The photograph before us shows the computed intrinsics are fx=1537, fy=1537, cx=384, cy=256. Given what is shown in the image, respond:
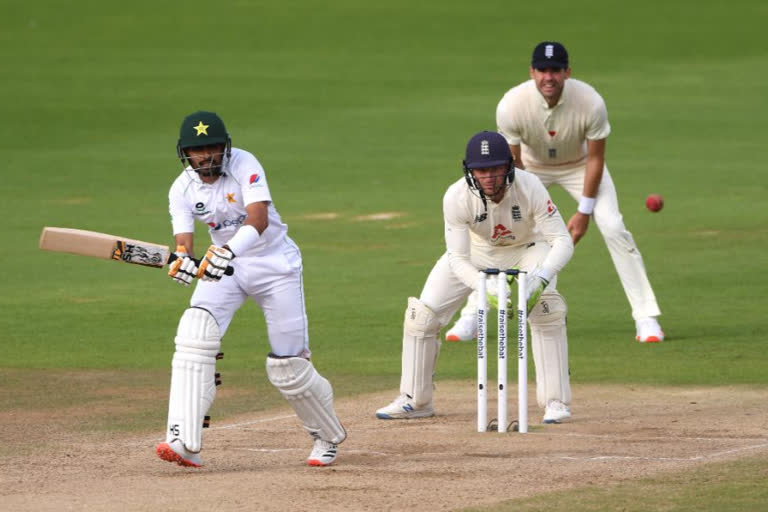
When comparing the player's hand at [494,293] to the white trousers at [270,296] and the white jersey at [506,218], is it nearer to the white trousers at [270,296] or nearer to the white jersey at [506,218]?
the white jersey at [506,218]

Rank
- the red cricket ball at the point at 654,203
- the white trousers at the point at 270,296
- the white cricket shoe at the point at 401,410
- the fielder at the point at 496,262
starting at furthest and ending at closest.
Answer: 1. the red cricket ball at the point at 654,203
2. the white cricket shoe at the point at 401,410
3. the fielder at the point at 496,262
4. the white trousers at the point at 270,296

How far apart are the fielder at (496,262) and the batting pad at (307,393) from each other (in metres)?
1.33

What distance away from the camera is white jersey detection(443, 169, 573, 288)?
27.8 feet

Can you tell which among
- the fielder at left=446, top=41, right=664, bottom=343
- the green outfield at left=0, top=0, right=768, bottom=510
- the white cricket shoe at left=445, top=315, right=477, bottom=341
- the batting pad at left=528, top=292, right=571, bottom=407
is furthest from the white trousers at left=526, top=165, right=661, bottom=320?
the batting pad at left=528, top=292, right=571, bottom=407

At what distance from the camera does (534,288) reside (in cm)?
815

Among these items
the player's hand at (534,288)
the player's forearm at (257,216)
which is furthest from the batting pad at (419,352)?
the player's forearm at (257,216)

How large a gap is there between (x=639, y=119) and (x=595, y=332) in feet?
46.4

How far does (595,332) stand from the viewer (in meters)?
11.5

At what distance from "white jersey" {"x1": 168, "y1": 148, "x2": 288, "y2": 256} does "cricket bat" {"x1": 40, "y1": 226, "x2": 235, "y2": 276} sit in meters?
0.30

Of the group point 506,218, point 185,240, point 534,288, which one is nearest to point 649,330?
point 506,218

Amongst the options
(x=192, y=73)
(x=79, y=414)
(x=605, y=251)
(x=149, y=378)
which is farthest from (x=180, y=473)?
(x=192, y=73)

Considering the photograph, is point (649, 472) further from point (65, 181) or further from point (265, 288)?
point (65, 181)

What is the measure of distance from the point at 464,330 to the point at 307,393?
13.6ft

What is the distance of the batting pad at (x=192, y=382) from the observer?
7031mm
